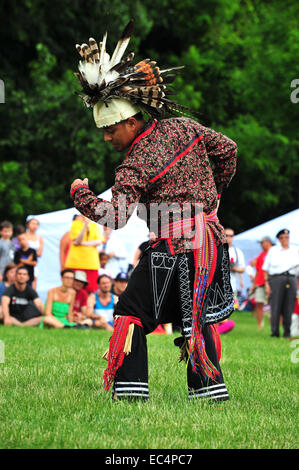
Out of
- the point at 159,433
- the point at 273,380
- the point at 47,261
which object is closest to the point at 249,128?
the point at 47,261

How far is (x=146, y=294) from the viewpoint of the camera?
195 inches

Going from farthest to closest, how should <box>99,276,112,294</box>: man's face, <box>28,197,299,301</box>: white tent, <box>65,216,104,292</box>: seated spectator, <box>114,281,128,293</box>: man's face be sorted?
<box>28,197,299,301</box>: white tent → <box>114,281,128,293</box>: man's face → <box>99,276,112,294</box>: man's face → <box>65,216,104,292</box>: seated spectator

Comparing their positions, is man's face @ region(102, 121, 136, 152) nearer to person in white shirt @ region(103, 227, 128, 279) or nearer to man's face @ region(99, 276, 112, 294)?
man's face @ region(99, 276, 112, 294)

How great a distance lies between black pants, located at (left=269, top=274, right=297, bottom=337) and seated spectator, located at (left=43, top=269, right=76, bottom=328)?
3.72 m

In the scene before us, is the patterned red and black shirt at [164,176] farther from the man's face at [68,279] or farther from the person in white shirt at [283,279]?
the person in white shirt at [283,279]

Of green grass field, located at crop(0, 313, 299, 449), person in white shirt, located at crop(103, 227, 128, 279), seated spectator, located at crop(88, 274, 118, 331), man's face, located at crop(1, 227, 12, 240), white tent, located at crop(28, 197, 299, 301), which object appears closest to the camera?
green grass field, located at crop(0, 313, 299, 449)

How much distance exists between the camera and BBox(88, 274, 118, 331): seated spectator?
13117 mm

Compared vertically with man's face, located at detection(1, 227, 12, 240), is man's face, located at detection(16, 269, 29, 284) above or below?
below

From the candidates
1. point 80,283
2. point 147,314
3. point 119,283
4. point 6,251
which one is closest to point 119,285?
point 119,283

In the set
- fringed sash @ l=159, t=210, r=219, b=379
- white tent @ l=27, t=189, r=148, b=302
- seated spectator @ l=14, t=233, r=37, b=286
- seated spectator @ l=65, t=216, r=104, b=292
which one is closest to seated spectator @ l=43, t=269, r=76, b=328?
seated spectator @ l=65, t=216, r=104, b=292

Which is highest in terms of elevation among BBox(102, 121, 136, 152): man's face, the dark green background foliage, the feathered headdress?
the dark green background foliage

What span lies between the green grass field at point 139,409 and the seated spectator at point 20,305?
5.14 metres

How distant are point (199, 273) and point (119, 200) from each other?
0.72 meters

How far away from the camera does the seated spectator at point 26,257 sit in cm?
1374
